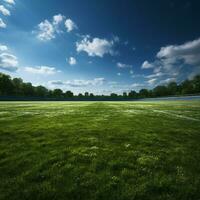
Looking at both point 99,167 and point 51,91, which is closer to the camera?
point 99,167

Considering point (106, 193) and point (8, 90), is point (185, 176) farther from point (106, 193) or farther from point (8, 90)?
point (8, 90)

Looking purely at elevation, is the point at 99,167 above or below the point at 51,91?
below

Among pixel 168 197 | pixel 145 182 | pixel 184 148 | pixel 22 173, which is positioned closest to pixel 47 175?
pixel 22 173

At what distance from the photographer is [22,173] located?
498 centimetres

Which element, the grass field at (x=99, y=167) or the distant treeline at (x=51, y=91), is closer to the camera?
the grass field at (x=99, y=167)

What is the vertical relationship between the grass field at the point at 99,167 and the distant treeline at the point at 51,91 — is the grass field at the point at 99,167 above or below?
below

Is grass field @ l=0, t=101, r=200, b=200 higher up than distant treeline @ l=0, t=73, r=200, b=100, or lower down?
lower down

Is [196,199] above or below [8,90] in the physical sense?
below

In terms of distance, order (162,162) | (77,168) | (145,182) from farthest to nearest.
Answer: (162,162) → (77,168) → (145,182)

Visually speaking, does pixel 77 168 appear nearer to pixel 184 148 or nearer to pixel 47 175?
pixel 47 175

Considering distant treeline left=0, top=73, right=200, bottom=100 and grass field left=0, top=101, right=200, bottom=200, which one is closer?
grass field left=0, top=101, right=200, bottom=200

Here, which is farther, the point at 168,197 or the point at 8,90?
the point at 8,90

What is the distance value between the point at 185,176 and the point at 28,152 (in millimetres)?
6409

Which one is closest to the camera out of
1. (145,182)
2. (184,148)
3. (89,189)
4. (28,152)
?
(89,189)
